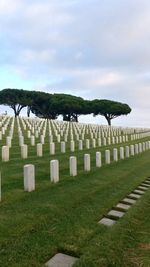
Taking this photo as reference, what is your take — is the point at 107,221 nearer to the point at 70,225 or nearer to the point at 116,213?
the point at 116,213

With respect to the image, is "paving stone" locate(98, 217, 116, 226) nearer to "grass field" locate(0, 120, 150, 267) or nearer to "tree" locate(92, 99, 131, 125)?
"grass field" locate(0, 120, 150, 267)

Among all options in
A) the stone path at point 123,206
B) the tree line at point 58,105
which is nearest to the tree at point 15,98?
the tree line at point 58,105

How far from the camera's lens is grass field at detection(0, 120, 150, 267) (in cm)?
501

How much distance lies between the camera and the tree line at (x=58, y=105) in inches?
3120

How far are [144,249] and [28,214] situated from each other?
202cm

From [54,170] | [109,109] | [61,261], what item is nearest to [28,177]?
[54,170]

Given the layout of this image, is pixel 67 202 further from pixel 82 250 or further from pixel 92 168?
pixel 92 168

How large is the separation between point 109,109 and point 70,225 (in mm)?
73604

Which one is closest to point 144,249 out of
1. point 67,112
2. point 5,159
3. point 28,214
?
point 28,214

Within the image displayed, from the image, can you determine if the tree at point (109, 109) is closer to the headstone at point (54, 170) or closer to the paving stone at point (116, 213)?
the headstone at point (54, 170)

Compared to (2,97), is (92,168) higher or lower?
lower

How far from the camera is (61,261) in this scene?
4.89 meters

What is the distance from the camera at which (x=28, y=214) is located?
650 centimetres

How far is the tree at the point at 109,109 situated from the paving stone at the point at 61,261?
74354mm
